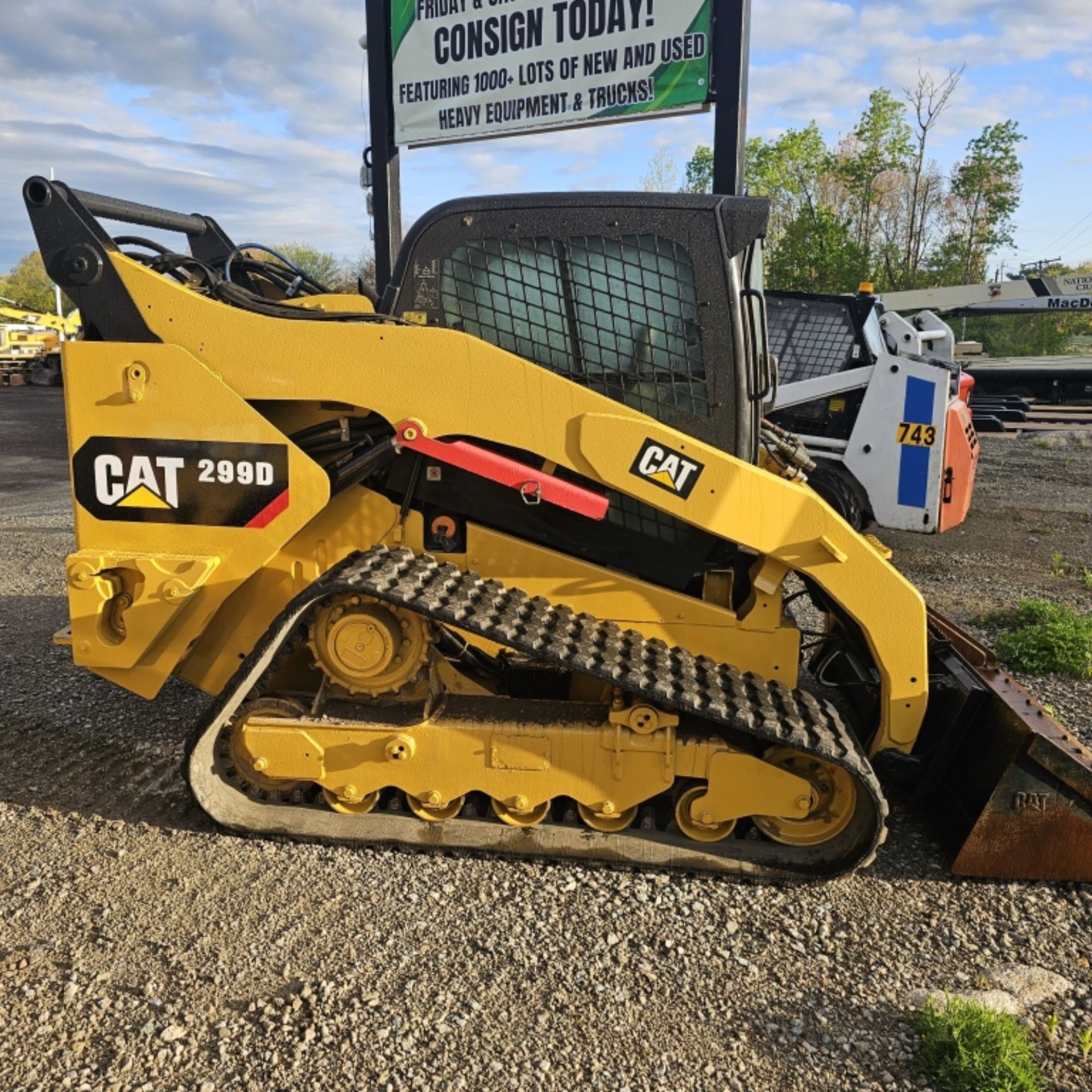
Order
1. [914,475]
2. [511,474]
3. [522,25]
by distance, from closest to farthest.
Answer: [511,474], [522,25], [914,475]

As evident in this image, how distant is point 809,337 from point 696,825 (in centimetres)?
632

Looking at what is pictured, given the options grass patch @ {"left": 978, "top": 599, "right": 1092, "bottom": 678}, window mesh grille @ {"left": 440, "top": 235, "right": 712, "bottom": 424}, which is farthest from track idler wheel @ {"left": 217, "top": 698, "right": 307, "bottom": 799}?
grass patch @ {"left": 978, "top": 599, "right": 1092, "bottom": 678}

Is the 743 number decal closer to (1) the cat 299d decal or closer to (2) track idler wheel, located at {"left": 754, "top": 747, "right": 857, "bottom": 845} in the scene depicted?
(2) track idler wheel, located at {"left": 754, "top": 747, "right": 857, "bottom": 845}

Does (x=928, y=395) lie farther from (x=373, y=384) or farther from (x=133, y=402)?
(x=133, y=402)

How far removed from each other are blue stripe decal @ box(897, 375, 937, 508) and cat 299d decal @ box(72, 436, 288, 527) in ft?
19.3

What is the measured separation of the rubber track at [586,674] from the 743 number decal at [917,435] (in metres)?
4.93

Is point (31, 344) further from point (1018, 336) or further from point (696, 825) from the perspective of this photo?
point (696, 825)

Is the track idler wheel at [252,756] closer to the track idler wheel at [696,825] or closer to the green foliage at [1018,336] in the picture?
the track idler wheel at [696,825]

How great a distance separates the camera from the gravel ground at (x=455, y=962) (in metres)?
2.41

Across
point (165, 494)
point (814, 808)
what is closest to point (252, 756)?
point (165, 494)

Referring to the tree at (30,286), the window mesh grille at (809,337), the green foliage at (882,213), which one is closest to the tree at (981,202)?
the green foliage at (882,213)

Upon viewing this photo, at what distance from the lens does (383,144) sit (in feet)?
25.2

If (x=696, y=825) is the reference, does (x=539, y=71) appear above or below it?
above

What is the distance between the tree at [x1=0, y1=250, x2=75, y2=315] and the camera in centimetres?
6191
